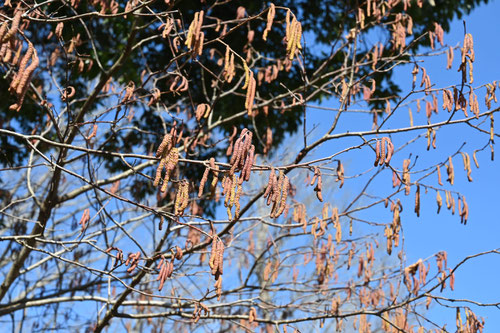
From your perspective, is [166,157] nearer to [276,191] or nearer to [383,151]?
[276,191]

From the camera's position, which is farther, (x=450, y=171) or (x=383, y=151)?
(x=450, y=171)

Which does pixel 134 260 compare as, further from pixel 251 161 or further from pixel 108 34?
Result: pixel 108 34

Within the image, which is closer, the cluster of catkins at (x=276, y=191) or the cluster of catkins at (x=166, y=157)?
the cluster of catkins at (x=166, y=157)

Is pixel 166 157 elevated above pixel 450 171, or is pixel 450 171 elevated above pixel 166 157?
pixel 450 171

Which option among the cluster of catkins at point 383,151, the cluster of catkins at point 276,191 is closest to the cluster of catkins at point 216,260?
the cluster of catkins at point 276,191

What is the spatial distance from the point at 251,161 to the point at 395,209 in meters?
1.79

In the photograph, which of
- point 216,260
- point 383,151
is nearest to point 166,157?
point 216,260

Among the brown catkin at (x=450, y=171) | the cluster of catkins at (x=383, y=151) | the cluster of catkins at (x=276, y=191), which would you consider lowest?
the cluster of catkins at (x=276, y=191)

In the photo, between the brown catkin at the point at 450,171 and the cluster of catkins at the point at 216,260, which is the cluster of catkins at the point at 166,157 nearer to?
the cluster of catkins at the point at 216,260

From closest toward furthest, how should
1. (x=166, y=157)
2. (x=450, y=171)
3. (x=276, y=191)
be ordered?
(x=166, y=157)
(x=276, y=191)
(x=450, y=171)

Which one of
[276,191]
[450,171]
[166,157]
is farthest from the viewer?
[450,171]

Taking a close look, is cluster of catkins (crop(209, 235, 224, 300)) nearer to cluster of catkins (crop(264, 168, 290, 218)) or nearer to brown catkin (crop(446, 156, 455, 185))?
cluster of catkins (crop(264, 168, 290, 218))

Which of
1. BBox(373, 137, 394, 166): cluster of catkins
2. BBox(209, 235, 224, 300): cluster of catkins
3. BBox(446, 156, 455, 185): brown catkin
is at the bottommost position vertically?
BBox(209, 235, 224, 300): cluster of catkins

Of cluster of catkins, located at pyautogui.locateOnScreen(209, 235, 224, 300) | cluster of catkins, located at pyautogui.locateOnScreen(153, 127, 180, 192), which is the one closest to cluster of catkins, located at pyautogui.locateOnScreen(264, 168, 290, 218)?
cluster of catkins, located at pyautogui.locateOnScreen(209, 235, 224, 300)
